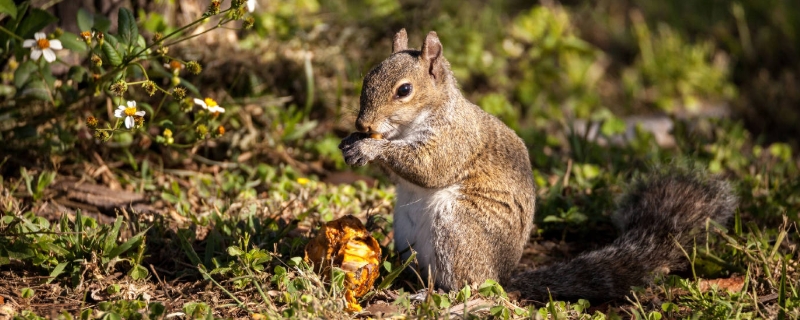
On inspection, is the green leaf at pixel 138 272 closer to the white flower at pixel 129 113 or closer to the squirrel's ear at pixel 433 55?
the white flower at pixel 129 113

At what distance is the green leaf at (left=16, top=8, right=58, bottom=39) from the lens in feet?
12.7

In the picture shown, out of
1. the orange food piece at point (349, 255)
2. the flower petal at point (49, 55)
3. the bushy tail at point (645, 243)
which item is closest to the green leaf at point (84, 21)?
the flower petal at point (49, 55)

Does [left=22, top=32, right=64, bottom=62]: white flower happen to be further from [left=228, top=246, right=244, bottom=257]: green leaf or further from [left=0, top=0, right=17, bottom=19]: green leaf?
[left=228, top=246, right=244, bottom=257]: green leaf

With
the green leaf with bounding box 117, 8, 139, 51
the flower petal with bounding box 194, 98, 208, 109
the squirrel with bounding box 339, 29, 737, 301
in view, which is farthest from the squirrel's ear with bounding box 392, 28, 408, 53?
the green leaf with bounding box 117, 8, 139, 51

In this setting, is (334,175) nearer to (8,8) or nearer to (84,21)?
(84,21)

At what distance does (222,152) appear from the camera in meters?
5.06

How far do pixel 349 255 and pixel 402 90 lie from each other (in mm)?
729

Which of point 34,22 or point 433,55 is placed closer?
point 433,55

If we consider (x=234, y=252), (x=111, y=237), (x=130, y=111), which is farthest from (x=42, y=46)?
(x=234, y=252)

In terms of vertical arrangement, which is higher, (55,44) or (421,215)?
(55,44)

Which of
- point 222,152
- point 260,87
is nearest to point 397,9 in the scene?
point 260,87

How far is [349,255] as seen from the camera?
134 inches

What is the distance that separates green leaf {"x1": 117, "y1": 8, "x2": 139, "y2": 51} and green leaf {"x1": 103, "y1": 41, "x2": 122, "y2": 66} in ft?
0.22

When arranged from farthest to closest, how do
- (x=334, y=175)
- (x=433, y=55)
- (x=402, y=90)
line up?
(x=334, y=175) → (x=433, y=55) → (x=402, y=90)
